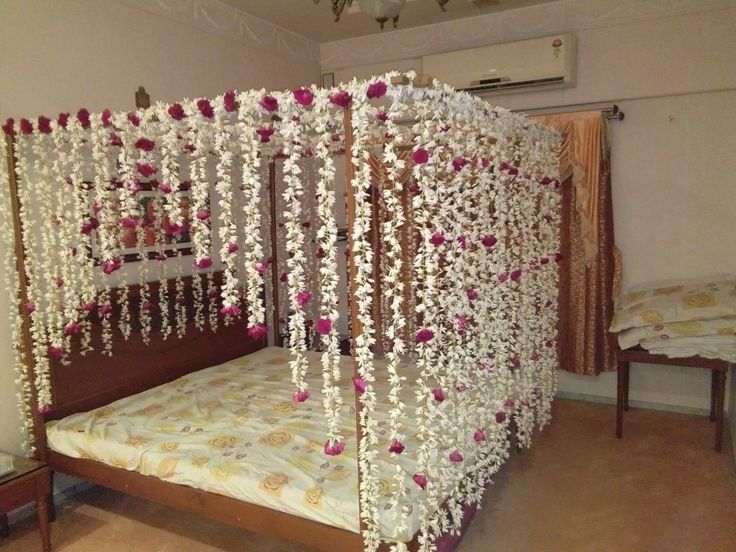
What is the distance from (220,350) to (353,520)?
223cm

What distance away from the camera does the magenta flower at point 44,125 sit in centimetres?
278

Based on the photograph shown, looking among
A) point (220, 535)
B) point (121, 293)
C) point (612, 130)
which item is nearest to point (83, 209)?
point (121, 293)

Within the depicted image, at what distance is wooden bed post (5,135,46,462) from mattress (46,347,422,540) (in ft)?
0.21

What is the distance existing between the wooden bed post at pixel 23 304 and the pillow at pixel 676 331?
11.3 ft

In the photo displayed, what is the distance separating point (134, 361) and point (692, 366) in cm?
342

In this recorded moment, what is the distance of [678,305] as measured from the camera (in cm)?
373

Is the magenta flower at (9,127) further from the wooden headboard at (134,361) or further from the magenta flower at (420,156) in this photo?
the magenta flower at (420,156)

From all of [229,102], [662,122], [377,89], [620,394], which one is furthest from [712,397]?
[229,102]

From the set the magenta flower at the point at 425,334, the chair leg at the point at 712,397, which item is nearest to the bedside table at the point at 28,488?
the magenta flower at the point at 425,334

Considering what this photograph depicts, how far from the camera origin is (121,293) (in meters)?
3.47

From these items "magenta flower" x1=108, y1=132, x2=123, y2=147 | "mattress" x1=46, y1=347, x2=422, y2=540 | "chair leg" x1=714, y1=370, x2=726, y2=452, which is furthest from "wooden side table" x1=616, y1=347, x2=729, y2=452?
"magenta flower" x1=108, y1=132, x2=123, y2=147

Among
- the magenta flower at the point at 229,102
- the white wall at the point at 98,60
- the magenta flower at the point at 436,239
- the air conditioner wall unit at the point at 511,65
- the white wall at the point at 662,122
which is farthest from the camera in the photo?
the air conditioner wall unit at the point at 511,65

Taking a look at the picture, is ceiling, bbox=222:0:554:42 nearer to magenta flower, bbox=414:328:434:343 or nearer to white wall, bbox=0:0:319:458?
white wall, bbox=0:0:319:458

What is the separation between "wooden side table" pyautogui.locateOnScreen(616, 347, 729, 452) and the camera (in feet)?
11.9
